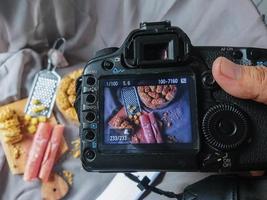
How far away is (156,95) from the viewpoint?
1.64 ft

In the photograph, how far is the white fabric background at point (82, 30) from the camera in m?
0.74

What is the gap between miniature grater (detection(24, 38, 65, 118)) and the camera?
85 cm

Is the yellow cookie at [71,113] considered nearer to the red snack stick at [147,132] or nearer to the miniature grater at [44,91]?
the miniature grater at [44,91]

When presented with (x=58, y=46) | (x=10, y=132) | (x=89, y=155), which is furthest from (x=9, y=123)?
(x=89, y=155)

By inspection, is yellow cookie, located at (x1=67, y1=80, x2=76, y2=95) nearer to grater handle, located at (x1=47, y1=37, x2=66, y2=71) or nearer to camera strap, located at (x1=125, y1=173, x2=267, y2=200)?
grater handle, located at (x1=47, y1=37, x2=66, y2=71)

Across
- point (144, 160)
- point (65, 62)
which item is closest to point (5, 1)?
point (65, 62)

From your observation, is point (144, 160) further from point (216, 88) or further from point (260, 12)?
point (260, 12)

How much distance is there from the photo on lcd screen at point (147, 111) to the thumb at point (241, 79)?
33 millimetres


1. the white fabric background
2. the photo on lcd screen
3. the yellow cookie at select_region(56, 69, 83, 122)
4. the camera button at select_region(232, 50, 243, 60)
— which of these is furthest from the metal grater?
the yellow cookie at select_region(56, 69, 83, 122)

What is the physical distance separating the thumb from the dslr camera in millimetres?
10

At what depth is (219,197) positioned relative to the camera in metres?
0.52

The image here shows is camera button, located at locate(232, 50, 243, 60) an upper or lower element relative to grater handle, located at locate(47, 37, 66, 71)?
lower

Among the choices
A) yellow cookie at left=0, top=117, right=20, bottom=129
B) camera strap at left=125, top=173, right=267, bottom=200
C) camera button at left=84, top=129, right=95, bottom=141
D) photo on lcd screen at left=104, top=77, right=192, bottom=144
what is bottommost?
camera strap at left=125, top=173, right=267, bottom=200

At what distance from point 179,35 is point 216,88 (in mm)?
62
